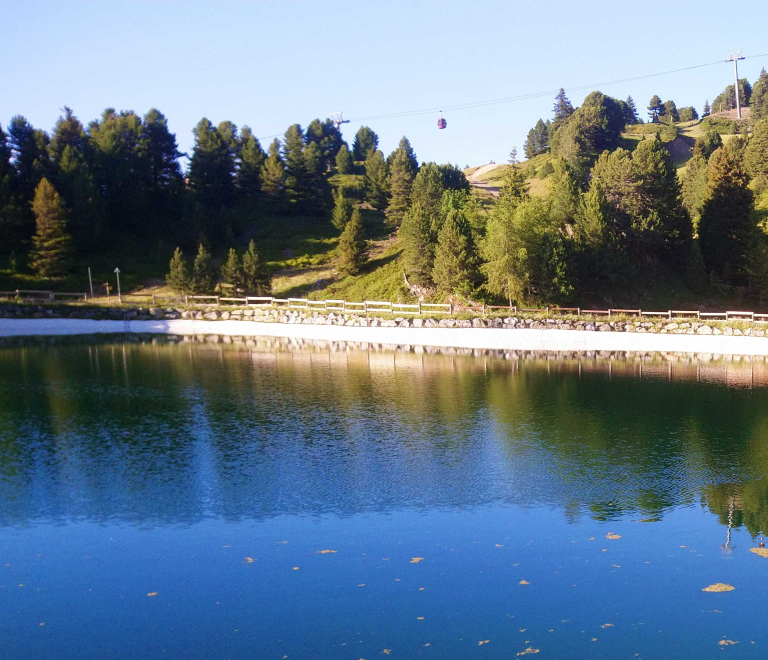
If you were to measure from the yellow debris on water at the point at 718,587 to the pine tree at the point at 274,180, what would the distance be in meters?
85.6

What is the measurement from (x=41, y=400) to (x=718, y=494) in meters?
33.6

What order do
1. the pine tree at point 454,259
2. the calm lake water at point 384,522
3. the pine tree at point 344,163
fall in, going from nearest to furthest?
the calm lake water at point 384,522
the pine tree at point 454,259
the pine tree at point 344,163

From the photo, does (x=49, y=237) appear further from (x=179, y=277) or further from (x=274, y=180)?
(x=274, y=180)

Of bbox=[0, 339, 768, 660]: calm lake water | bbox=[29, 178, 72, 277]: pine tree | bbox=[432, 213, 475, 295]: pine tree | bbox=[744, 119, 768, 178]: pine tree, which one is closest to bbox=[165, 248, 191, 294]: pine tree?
bbox=[29, 178, 72, 277]: pine tree

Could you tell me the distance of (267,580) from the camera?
56.6 feet

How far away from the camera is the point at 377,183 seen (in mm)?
97875

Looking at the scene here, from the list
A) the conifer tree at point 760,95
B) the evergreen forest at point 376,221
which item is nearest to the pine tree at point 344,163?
the evergreen forest at point 376,221

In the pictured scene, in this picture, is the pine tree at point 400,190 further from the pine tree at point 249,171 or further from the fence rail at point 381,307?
the pine tree at point 249,171

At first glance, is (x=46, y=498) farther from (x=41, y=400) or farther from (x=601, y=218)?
(x=601, y=218)

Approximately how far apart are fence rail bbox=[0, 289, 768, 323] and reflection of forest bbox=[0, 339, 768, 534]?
9659 mm

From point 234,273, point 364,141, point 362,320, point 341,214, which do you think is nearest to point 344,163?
point 364,141

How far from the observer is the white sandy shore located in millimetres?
54312

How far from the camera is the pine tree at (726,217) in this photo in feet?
228

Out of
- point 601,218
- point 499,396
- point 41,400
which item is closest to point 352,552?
point 499,396
